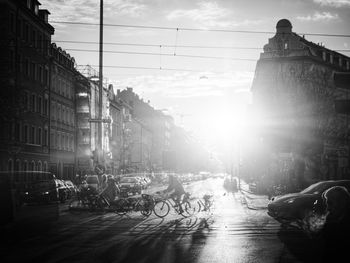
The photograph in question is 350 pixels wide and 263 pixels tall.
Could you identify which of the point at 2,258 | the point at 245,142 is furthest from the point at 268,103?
the point at 2,258

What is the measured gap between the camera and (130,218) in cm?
2291

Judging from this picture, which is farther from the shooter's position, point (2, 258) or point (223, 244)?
point (223, 244)

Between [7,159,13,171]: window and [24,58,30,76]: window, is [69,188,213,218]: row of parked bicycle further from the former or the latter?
[24,58,30,76]: window

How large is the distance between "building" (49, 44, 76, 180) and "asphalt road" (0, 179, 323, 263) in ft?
127

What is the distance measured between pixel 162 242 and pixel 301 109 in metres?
51.2

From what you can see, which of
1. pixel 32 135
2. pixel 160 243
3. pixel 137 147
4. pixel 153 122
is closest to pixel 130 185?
pixel 32 135

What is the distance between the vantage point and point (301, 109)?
208 ft

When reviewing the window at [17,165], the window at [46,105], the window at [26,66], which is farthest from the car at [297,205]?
the window at [46,105]

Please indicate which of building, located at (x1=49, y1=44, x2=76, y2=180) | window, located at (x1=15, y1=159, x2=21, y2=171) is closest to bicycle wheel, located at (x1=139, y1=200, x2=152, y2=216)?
window, located at (x1=15, y1=159, x2=21, y2=171)

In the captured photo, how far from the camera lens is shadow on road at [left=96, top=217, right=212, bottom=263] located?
1181 centimetres

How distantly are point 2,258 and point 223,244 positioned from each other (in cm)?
551

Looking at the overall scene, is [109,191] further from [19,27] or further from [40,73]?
[40,73]

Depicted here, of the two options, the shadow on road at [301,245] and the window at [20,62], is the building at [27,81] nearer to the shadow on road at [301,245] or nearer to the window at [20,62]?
the window at [20,62]

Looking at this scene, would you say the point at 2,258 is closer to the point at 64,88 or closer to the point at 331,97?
the point at 331,97
